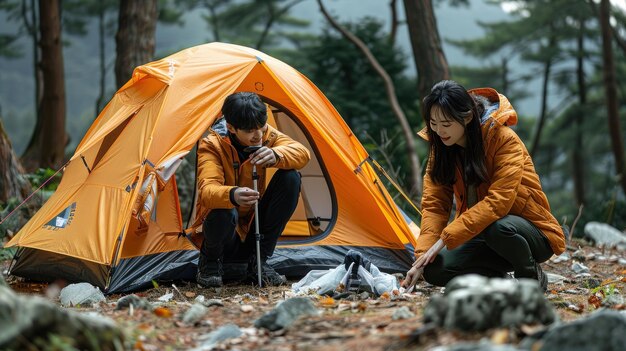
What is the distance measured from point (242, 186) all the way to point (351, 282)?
2.72 ft

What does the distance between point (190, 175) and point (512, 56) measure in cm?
1336

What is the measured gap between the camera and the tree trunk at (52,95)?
9.58 metres

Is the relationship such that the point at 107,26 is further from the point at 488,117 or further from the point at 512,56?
the point at 488,117

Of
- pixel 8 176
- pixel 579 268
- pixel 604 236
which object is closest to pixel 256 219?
pixel 579 268

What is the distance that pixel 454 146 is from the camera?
11.8 ft

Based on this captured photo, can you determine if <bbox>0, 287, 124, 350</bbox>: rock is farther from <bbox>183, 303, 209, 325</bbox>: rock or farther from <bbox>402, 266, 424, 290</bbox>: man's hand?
<bbox>402, 266, 424, 290</bbox>: man's hand

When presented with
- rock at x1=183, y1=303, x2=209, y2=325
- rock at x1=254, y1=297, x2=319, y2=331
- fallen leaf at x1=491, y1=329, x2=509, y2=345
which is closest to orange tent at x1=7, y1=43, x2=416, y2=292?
rock at x1=183, y1=303, x2=209, y2=325

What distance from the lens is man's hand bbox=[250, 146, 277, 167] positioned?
388 cm

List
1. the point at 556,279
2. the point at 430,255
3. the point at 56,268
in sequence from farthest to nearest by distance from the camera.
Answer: the point at 556,279
the point at 56,268
the point at 430,255

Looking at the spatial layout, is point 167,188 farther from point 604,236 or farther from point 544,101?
point 544,101

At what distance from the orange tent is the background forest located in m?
1.77

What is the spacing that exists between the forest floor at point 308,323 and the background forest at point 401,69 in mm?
2529

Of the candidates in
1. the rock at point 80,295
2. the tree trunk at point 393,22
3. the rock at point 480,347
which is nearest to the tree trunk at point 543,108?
the tree trunk at point 393,22

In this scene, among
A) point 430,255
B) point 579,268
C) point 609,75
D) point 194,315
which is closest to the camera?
point 194,315
